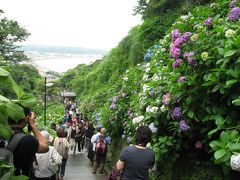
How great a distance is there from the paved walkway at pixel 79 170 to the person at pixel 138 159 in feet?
20.8

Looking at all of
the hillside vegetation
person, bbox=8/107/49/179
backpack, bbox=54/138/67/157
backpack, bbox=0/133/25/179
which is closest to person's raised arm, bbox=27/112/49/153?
person, bbox=8/107/49/179

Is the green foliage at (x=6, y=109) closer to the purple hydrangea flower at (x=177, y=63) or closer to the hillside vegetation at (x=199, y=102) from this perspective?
the hillside vegetation at (x=199, y=102)

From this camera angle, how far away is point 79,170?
11.6 meters

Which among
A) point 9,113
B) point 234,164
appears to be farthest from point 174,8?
point 9,113

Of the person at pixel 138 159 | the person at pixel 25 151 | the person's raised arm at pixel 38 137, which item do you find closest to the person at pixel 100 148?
the person at pixel 138 159

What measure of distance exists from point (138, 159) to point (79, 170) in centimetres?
821

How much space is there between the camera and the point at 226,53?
13.0ft

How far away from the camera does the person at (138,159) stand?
370 centimetres

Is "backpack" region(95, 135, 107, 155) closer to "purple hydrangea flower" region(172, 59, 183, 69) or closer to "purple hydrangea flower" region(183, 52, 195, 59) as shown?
"purple hydrangea flower" region(172, 59, 183, 69)

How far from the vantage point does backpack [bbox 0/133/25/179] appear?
5.62 ft

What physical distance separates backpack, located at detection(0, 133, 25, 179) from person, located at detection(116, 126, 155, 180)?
1118 mm

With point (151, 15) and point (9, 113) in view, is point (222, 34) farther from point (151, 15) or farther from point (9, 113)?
point (151, 15)

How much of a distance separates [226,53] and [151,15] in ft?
43.2

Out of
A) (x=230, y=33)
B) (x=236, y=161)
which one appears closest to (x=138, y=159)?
(x=236, y=161)
